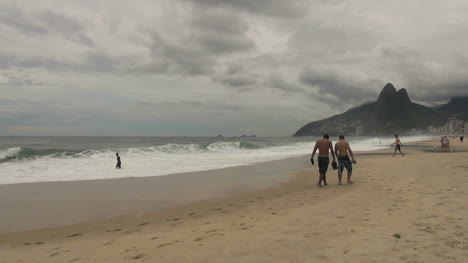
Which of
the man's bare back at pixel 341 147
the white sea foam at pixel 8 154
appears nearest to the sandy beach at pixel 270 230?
the man's bare back at pixel 341 147

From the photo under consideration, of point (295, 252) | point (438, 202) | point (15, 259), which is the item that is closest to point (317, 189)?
point (438, 202)

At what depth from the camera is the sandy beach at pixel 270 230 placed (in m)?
4.42

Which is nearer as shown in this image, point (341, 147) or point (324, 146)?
point (341, 147)

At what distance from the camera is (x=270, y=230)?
5699mm

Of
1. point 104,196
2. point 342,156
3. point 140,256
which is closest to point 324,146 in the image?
point 342,156

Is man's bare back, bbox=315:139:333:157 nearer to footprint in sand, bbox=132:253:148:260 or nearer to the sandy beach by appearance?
the sandy beach

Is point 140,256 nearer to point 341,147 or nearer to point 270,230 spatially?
point 270,230

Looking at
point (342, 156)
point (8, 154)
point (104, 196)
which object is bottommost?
point (104, 196)

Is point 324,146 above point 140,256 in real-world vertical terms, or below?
above

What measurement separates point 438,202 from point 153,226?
6.27 meters

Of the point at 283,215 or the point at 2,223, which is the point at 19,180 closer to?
the point at 2,223

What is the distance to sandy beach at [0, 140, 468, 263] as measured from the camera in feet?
14.5

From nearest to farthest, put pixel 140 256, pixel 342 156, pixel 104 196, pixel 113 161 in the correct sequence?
→ pixel 140 256 → pixel 104 196 → pixel 342 156 → pixel 113 161

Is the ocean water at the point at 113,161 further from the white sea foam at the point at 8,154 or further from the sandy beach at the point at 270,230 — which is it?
the sandy beach at the point at 270,230
